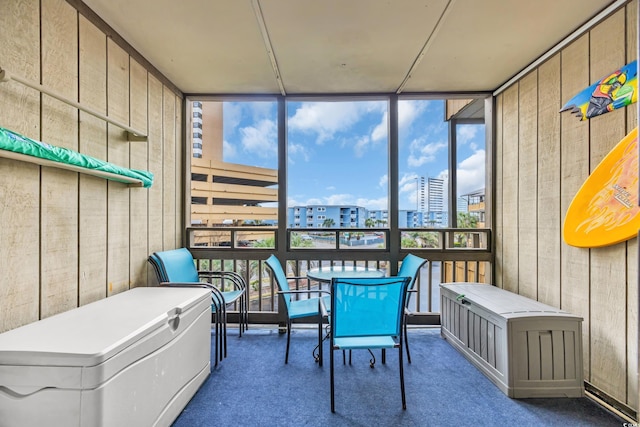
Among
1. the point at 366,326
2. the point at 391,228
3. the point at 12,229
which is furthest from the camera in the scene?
the point at 391,228

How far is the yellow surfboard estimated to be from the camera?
5.71ft

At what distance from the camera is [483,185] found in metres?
3.28

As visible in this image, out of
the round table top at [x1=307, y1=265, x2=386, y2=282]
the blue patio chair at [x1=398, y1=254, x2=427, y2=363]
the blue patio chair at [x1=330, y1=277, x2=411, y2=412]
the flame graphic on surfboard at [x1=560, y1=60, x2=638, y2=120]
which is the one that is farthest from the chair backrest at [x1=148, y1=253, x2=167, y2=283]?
the flame graphic on surfboard at [x1=560, y1=60, x2=638, y2=120]

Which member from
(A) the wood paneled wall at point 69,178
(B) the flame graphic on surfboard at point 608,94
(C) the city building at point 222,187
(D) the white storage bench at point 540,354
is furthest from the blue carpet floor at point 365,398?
(B) the flame graphic on surfboard at point 608,94

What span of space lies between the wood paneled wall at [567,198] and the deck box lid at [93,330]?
2.82 m

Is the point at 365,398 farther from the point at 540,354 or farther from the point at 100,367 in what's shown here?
the point at 100,367

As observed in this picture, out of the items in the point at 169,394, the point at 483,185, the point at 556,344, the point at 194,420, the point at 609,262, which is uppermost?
the point at 483,185

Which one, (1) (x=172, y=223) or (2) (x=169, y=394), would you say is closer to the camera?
(2) (x=169, y=394)

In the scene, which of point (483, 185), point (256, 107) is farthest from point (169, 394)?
point (483, 185)

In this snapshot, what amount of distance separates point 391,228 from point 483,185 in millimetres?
1200

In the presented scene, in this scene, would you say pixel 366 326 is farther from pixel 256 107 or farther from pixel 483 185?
pixel 256 107

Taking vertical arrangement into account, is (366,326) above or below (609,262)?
below

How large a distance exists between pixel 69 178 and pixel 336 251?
2405 millimetres

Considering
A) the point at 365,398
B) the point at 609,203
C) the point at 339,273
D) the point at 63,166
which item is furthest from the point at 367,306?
the point at 63,166
